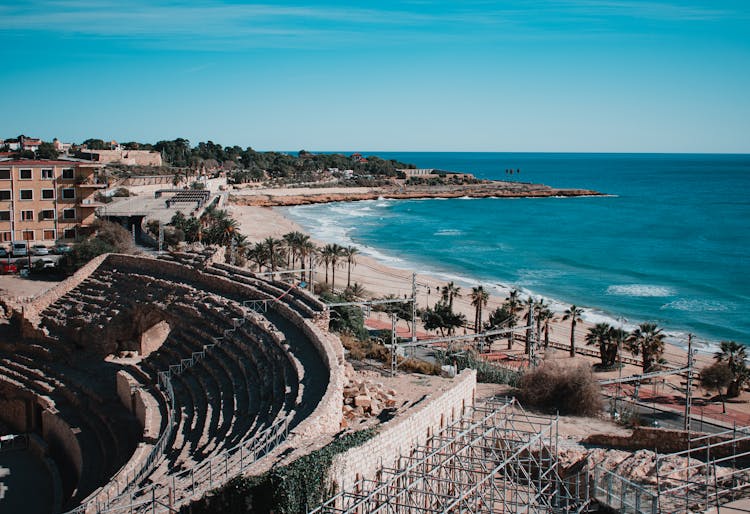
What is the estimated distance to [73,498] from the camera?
20.2 metres

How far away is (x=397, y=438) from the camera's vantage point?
17.2 m

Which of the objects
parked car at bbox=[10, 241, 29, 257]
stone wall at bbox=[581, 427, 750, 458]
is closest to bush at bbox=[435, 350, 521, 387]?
stone wall at bbox=[581, 427, 750, 458]

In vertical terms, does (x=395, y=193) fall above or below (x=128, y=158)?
below

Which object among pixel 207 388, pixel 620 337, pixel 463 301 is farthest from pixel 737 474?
pixel 463 301

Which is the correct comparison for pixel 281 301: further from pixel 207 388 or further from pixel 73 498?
pixel 73 498

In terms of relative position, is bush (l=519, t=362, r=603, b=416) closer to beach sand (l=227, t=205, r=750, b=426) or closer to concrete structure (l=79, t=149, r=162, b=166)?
beach sand (l=227, t=205, r=750, b=426)

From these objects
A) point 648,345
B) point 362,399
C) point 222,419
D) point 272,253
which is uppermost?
point 272,253

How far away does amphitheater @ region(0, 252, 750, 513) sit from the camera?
16000 millimetres

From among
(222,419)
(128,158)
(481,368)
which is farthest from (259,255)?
(128,158)

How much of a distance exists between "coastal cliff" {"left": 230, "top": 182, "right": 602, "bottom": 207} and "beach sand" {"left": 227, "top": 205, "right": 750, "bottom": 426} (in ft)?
138

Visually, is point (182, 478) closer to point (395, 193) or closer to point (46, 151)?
point (46, 151)

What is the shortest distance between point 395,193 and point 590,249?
270ft

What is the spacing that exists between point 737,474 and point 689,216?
110455 mm

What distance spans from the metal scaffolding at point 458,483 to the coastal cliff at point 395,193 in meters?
106
